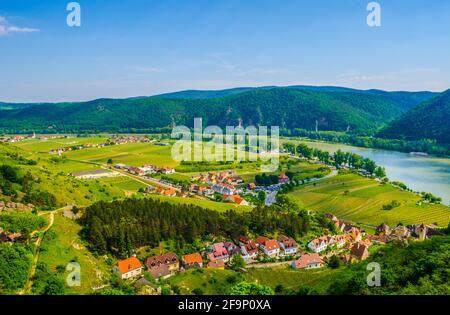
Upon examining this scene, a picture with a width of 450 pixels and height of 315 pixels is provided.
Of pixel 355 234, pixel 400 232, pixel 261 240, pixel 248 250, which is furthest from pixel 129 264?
pixel 400 232

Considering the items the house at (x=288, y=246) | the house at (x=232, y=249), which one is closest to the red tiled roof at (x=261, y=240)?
the house at (x=288, y=246)

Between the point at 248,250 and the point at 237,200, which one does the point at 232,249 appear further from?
the point at 237,200

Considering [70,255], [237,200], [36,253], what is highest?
[36,253]

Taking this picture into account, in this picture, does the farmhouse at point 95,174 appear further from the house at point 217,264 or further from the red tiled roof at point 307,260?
the red tiled roof at point 307,260

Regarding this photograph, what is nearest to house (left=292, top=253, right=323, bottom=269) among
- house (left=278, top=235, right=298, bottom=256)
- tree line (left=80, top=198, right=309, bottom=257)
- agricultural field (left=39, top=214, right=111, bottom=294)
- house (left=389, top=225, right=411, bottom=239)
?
house (left=278, top=235, right=298, bottom=256)

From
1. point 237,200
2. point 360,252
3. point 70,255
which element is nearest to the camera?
point 70,255
